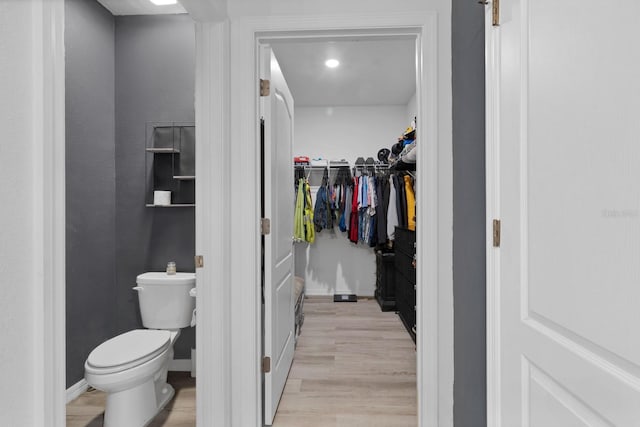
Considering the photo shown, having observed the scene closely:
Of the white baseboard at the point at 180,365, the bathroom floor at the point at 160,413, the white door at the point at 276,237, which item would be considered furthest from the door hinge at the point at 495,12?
the white baseboard at the point at 180,365

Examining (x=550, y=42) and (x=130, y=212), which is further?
(x=130, y=212)

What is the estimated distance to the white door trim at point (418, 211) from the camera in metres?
1.63

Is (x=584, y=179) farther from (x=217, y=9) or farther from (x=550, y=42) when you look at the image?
(x=217, y=9)

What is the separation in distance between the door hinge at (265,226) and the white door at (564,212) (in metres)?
1.03

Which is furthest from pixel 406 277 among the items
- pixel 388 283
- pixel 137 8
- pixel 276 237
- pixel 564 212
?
pixel 137 8

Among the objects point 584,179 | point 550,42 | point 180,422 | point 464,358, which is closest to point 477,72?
point 550,42

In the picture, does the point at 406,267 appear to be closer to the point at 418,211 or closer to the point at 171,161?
the point at 418,211

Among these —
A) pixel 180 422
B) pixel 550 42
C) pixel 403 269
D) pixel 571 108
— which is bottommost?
pixel 180 422

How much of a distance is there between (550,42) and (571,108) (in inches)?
7.7

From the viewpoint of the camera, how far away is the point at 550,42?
2.86ft
